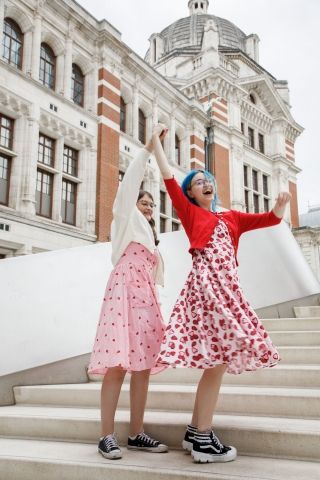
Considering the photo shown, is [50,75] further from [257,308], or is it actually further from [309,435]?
[309,435]

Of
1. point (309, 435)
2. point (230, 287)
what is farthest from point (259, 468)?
point (230, 287)

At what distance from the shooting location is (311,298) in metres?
6.39

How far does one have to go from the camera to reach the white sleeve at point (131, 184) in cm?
243

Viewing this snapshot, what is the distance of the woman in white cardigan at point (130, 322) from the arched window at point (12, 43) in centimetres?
1123

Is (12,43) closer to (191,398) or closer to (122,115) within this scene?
(122,115)

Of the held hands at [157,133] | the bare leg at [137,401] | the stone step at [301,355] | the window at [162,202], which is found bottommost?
the bare leg at [137,401]

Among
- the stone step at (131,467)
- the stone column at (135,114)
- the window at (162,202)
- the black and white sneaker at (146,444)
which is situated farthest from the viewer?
the window at (162,202)

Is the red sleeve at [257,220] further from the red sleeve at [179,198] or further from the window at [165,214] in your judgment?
the window at [165,214]

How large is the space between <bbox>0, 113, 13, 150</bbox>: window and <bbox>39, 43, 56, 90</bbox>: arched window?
2.03 meters

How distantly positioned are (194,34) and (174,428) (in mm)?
29190

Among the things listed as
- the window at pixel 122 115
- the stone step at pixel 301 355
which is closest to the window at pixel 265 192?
the window at pixel 122 115

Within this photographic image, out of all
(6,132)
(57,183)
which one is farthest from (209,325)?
(57,183)

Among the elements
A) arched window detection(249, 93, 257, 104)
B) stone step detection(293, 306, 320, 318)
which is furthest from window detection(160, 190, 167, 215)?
stone step detection(293, 306, 320, 318)

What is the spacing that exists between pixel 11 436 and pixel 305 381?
2089 mm
